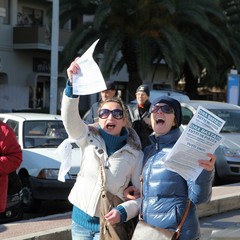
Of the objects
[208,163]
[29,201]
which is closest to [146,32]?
[29,201]

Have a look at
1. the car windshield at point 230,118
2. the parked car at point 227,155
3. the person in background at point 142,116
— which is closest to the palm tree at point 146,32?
the car windshield at point 230,118

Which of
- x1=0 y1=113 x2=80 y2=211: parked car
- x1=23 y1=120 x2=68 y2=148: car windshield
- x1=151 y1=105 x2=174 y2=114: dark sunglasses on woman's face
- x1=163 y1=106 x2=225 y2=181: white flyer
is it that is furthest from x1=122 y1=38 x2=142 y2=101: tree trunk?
x1=163 y1=106 x2=225 y2=181: white flyer

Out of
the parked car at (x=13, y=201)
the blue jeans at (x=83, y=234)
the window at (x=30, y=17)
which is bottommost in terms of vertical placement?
the parked car at (x=13, y=201)

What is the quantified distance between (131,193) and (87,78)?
2.58 feet

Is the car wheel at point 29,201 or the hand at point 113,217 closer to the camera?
the hand at point 113,217

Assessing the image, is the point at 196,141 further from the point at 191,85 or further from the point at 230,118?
the point at 191,85

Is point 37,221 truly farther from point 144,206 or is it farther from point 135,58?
point 135,58

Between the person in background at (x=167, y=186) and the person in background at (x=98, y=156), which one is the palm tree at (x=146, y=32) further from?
the person in background at (x=167, y=186)

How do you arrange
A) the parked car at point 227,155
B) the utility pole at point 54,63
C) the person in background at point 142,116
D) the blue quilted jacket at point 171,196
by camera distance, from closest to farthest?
the blue quilted jacket at point 171,196, the person in background at point 142,116, the parked car at point 227,155, the utility pole at point 54,63

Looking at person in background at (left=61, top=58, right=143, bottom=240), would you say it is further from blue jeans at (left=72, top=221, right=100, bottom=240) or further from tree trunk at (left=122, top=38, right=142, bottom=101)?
tree trunk at (left=122, top=38, right=142, bottom=101)

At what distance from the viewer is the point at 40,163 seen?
832cm

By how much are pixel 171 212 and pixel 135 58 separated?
765 inches

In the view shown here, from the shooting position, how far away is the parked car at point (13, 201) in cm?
582

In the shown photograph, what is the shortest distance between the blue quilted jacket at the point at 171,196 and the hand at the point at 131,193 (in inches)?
7.5
